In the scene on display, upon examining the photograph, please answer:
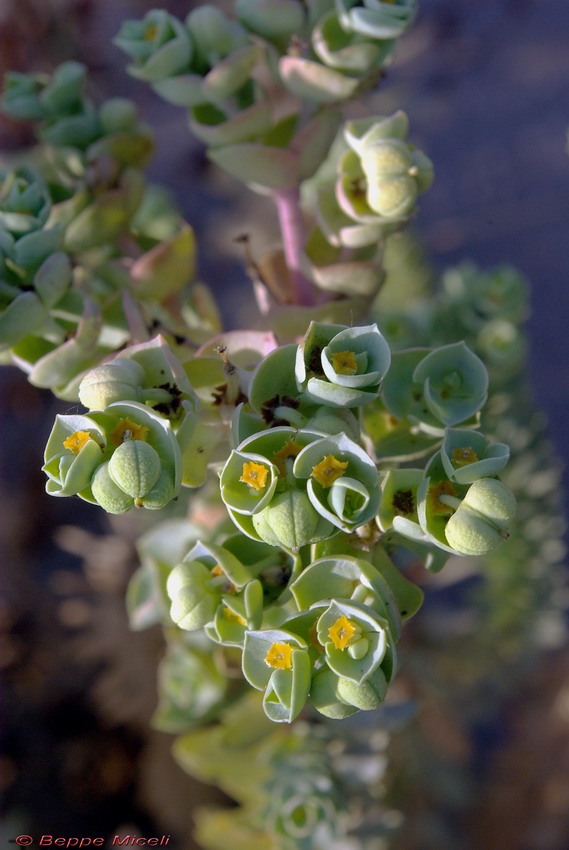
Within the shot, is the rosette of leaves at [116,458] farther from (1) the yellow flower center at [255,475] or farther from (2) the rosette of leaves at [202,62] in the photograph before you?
(2) the rosette of leaves at [202,62]

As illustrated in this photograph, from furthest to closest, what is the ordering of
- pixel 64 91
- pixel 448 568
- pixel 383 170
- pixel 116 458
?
1. pixel 448 568
2. pixel 64 91
3. pixel 383 170
4. pixel 116 458

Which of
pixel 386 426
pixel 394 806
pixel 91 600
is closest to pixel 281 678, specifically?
pixel 386 426

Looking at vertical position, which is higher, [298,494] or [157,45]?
[157,45]

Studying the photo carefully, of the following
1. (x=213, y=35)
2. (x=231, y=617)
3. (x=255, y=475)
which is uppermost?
(x=213, y=35)

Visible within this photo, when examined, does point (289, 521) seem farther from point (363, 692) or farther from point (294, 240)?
point (294, 240)

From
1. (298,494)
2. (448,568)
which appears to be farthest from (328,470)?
(448,568)

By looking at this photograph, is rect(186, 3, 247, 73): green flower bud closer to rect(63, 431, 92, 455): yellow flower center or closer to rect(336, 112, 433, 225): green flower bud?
rect(336, 112, 433, 225): green flower bud

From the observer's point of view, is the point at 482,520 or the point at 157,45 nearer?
the point at 482,520
